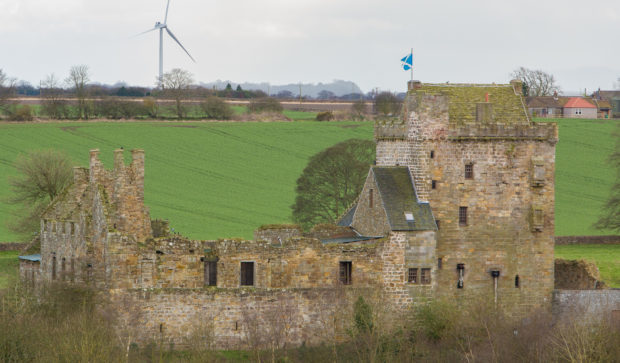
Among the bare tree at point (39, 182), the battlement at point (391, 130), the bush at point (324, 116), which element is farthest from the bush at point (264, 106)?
the battlement at point (391, 130)

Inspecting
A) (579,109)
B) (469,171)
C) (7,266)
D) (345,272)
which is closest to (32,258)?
(7,266)

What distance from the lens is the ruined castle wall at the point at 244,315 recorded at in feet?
179

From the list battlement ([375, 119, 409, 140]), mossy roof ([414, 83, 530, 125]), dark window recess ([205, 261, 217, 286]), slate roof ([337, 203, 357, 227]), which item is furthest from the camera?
slate roof ([337, 203, 357, 227])

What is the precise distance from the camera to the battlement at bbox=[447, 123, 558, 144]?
195 feet

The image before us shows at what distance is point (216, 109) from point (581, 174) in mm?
40942

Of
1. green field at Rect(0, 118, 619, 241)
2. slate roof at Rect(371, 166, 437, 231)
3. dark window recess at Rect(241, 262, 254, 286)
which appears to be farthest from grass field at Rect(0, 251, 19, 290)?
slate roof at Rect(371, 166, 437, 231)

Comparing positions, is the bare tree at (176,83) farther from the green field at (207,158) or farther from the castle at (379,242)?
the castle at (379,242)

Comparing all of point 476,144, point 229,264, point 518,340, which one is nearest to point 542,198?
point 476,144

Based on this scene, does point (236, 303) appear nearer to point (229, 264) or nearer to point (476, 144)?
point (229, 264)

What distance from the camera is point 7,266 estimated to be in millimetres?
75688

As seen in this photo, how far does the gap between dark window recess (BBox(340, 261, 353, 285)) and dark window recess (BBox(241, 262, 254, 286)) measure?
14.2ft

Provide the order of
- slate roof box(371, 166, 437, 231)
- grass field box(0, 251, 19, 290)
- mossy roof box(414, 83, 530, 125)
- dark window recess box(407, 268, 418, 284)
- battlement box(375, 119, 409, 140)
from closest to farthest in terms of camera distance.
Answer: slate roof box(371, 166, 437, 231)
dark window recess box(407, 268, 418, 284)
battlement box(375, 119, 409, 140)
mossy roof box(414, 83, 530, 125)
grass field box(0, 251, 19, 290)

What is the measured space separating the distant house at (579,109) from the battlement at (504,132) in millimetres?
102415

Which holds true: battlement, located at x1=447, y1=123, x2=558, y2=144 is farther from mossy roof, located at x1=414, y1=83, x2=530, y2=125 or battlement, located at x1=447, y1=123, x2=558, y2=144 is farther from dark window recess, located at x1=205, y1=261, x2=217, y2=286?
dark window recess, located at x1=205, y1=261, x2=217, y2=286
